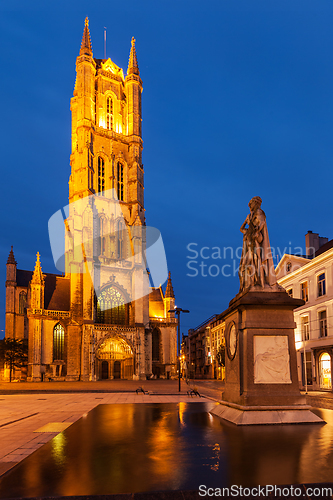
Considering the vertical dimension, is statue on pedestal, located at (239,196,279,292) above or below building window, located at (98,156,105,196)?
below

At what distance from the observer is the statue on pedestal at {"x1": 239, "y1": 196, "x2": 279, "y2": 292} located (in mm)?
8711

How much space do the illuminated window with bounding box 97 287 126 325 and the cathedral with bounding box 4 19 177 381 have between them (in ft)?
0.48

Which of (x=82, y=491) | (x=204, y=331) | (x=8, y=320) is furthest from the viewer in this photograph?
(x=204, y=331)

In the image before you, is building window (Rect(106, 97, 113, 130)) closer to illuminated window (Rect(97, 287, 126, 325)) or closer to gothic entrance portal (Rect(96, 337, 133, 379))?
illuminated window (Rect(97, 287, 126, 325))

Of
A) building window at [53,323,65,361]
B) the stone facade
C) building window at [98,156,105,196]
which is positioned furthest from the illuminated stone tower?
the stone facade

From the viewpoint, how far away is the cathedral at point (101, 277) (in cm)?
5288

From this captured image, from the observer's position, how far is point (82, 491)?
3.66m

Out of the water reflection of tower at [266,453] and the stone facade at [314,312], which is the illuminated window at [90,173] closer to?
the stone facade at [314,312]

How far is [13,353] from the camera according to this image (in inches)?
2176

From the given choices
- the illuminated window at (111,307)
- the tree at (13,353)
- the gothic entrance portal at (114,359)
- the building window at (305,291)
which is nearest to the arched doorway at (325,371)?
the building window at (305,291)

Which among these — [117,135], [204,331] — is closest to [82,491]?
[117,135]

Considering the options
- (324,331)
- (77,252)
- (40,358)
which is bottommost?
(40,358)

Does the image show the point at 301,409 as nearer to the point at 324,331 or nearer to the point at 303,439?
the point at 303,439

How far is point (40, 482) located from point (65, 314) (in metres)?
Result: 53.0
